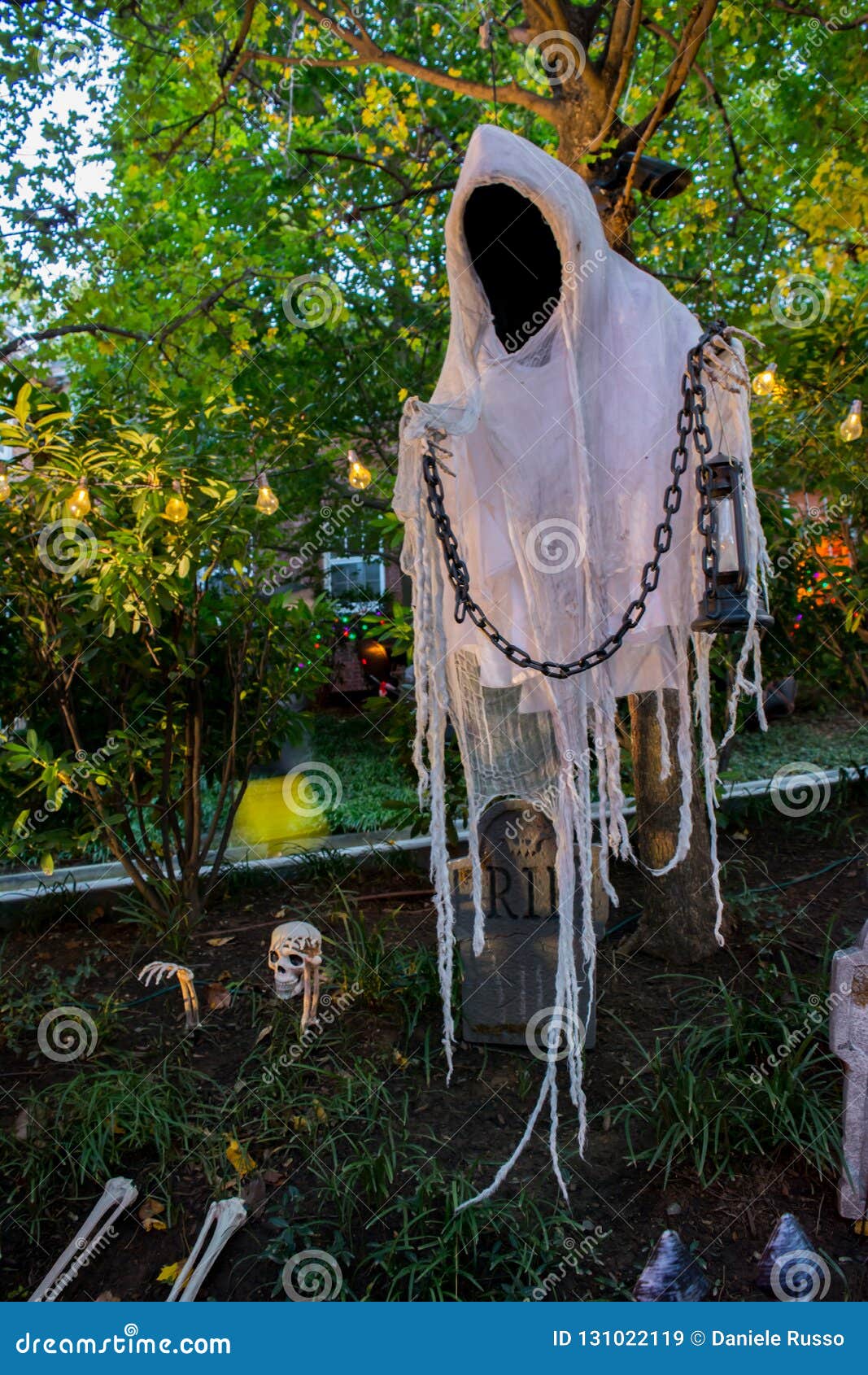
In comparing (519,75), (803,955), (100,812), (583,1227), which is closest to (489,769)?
(583,1227)

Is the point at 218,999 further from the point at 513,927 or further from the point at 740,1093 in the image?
the point at 740,1093

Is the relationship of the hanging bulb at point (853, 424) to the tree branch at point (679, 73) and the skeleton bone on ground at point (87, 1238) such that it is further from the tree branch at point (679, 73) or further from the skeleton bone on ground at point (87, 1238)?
the skeleton bone on ground at point (87, 1238)

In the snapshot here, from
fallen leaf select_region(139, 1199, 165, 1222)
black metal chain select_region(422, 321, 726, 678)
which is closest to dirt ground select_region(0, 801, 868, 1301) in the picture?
fallen leaf select_region(139, 1199, 165, 1222)

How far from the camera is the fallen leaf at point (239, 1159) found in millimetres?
3039

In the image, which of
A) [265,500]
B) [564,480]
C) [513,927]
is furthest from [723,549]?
[265,500]

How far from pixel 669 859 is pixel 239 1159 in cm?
210

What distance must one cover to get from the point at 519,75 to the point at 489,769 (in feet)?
21.6

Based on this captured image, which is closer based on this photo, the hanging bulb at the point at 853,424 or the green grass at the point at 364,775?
the hanging bulb at the point at 853,424

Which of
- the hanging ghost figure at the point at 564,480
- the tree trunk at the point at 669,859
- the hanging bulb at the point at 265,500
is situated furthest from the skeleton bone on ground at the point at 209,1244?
the hanging bulb at the point at 265,500

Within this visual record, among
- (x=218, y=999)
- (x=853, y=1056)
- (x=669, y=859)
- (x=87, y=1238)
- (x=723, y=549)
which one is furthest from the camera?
(x=669, y=859)

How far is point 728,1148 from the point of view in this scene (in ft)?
9.68

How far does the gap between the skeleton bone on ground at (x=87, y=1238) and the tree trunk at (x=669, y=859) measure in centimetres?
232

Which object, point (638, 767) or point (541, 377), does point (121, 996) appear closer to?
point (638, 767)

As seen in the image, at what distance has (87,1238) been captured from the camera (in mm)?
2809
